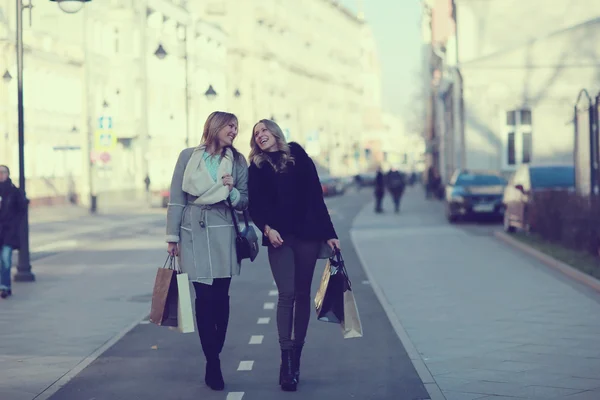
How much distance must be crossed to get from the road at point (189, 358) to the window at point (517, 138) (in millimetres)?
28362

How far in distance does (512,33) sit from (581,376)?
39.1 metres

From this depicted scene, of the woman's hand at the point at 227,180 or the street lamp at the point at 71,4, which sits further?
the street lamp at the point at 71,4

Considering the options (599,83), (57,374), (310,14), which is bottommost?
(57,374)

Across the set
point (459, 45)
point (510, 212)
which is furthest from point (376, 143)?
point (510, 212)

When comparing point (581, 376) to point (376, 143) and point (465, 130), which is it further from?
point (376, 143)

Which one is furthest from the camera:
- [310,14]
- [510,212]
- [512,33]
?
[310,14]

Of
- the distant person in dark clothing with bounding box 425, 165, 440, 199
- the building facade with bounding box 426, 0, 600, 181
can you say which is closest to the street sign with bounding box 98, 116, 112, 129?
the building facade with bounding box 426, 0, 600, 181

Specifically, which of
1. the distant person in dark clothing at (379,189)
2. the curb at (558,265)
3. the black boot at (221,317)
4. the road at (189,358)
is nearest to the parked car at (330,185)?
the distant person in dark clothing at (379,189)

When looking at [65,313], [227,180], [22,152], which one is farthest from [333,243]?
[22,152]

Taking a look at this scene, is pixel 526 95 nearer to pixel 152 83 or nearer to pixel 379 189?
pixel 379 189

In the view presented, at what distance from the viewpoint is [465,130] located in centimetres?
4284

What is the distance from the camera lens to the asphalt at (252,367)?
780 centimetres

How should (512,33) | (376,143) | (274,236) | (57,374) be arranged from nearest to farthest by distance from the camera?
(274,236) < (57,374) < (512,33) < (376,143)

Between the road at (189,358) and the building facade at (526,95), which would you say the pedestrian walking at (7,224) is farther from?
the building facade at (526,95)
